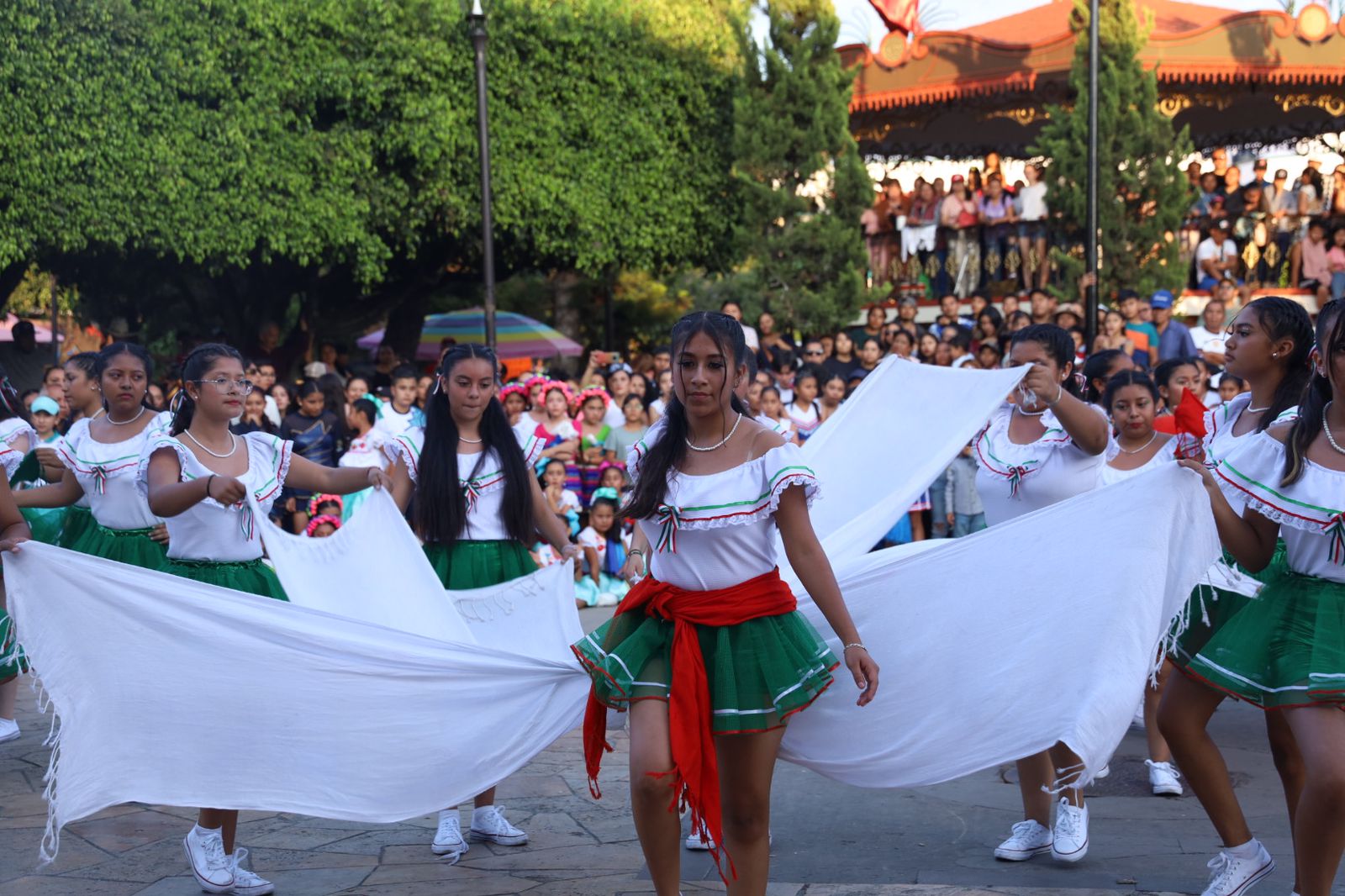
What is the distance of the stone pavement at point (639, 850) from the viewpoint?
4.48m

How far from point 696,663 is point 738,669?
0.38 ft

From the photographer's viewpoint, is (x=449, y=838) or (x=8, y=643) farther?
(x=8, y=643)

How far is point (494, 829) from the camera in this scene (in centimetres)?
496

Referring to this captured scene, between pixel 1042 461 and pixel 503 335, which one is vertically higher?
pixel 503 335

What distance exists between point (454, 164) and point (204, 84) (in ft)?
10.1

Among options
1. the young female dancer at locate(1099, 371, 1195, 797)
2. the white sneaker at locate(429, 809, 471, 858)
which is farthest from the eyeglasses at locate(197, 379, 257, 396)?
the young female dancer at locate(1099, 371, 1195, 797)

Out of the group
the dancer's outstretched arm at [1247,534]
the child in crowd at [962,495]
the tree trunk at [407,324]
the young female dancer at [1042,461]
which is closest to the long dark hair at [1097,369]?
the young female dancer at [1042,461]

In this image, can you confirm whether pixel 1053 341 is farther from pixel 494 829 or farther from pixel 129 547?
pixel 129 547

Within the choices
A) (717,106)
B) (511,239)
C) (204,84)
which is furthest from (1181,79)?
(204,84)

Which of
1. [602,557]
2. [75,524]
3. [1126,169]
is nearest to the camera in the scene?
[75,524]

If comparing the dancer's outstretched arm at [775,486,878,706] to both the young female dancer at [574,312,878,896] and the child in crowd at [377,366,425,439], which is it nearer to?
the young female dancer at [574,312,878,896]

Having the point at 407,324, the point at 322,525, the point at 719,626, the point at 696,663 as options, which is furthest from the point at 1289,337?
the point at 407,324

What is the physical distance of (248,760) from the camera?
412cm

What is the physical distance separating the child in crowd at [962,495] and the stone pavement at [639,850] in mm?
3832
